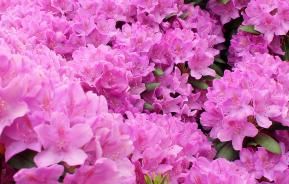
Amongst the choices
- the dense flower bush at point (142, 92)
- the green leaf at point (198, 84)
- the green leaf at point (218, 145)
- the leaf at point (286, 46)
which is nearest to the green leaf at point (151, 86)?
the dense flower bush at point (142, 92)

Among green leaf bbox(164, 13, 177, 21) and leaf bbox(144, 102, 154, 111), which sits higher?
green leaf bbox(164, 13, 177, 21)

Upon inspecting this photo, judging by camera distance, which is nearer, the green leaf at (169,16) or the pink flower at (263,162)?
the pink flower at (263,162)

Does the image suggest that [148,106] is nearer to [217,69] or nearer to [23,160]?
[217,69]

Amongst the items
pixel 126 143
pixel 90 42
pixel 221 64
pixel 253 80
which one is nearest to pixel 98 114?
pixel 126 143

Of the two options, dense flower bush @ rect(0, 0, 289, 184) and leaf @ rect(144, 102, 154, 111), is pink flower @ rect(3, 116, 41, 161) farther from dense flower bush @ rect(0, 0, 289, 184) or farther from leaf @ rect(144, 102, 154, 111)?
leaf @ rect(144, 102, 154, 111)

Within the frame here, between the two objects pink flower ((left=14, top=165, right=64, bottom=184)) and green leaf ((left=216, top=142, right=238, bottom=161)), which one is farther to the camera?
green leaf ((left=216, top=142, right=238, bottom=161))

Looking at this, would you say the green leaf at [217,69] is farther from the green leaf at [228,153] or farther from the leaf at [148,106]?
the green leaf at [228,153]

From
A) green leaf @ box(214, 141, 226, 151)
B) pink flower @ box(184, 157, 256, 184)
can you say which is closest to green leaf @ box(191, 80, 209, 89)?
green leaf @ box(214, 141, 226, 151)
